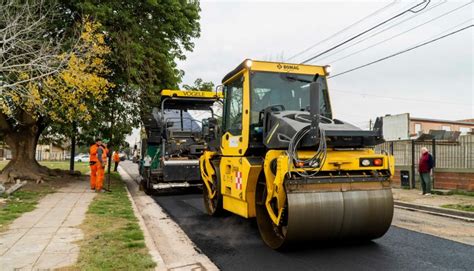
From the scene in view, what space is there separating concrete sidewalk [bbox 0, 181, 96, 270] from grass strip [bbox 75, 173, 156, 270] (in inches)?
Answer: 6.2

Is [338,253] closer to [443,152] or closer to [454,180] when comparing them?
[454,180]

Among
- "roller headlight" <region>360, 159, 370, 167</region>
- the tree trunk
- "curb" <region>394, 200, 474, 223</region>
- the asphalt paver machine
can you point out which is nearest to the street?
"roller headlight" <region>360, 159, 370, 167</region>

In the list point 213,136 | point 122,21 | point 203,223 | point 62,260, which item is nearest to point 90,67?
point 122,21

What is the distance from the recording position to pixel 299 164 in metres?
5.21

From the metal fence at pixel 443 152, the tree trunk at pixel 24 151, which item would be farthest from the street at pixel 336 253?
the tree trunk at pixel 24 151

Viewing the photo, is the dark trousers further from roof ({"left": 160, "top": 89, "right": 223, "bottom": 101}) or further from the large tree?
the large tree

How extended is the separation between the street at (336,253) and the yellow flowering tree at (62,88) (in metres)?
6.86

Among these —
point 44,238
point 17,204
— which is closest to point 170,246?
point 44,238

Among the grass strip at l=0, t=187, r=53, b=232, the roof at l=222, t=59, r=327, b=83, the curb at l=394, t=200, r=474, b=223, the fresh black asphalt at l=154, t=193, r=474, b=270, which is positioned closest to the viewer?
the fresh black asphalt at l=154, t=193, r=474, b=270

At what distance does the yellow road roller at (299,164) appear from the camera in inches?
204

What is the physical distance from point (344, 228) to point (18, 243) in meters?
4.48

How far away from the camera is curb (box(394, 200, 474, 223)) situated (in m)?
9.04

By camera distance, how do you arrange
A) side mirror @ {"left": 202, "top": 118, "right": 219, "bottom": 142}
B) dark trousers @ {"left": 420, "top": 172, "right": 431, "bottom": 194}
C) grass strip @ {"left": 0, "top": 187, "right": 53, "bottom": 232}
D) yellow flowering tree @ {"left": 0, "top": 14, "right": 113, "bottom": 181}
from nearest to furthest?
grass strip @ {"left": 0, "top": 187, "right": 53, "bottom": 232} → side mirror @ {"left": 202, "top": 118, "right": 219, "bottom": 142} → yellow flowering tree @ {"left": 0, "top": 14, "right": 113, "bottom": 181} → dark trousers @ {"left": 420, "top": 172, "right": 431, "bottom": 194}

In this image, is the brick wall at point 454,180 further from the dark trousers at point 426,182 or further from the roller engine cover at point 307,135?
the roller engine cover at point 307,135
